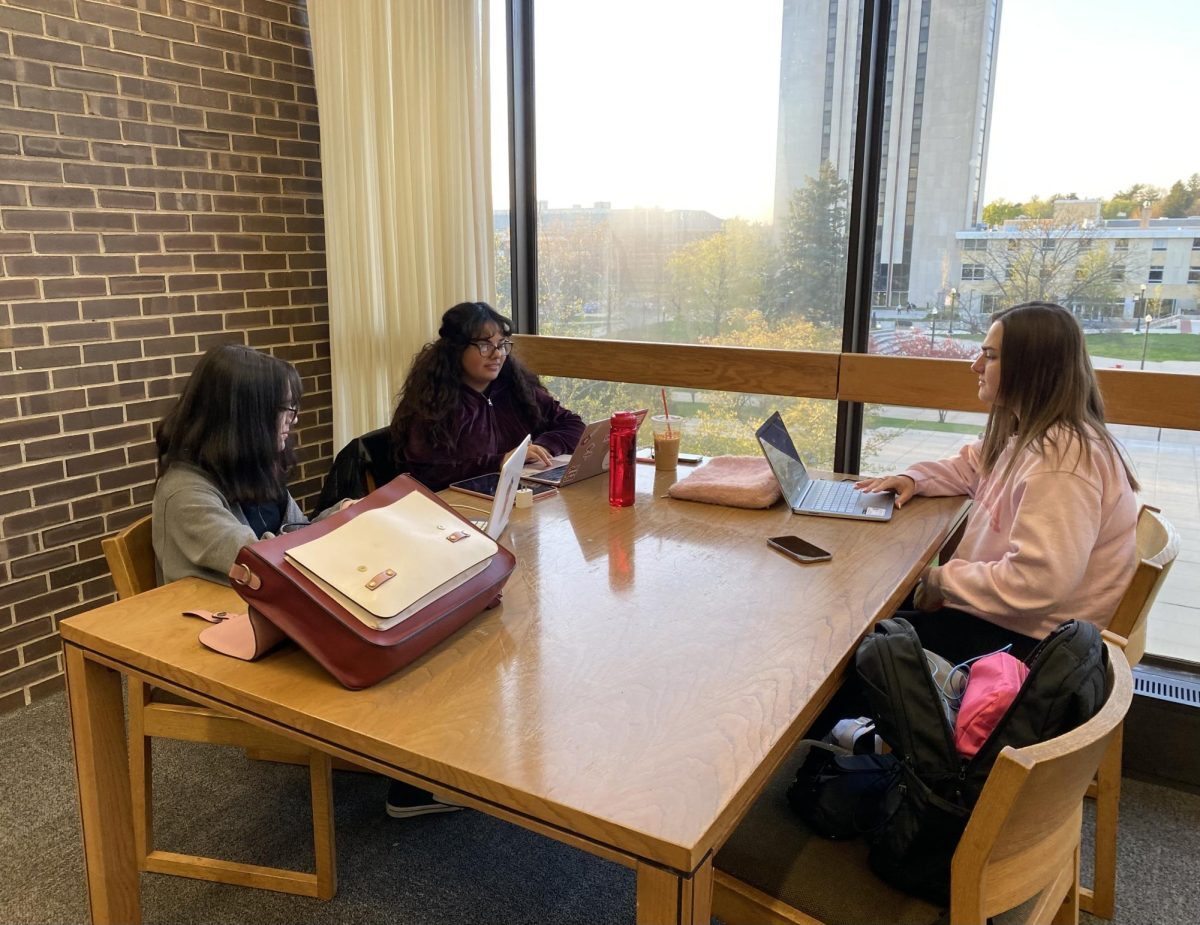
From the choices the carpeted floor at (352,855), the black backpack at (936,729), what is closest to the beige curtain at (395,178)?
the carpeted floor at (352,855)

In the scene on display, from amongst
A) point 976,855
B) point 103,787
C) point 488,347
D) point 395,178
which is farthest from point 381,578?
point 395,178

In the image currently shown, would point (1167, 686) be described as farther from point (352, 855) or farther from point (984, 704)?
point (352, 855)

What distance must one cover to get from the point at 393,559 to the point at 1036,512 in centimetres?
113

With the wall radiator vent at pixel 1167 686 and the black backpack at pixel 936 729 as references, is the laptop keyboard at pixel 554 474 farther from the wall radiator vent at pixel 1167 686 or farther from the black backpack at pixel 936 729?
the wall radiator vent at pixel 1167 686

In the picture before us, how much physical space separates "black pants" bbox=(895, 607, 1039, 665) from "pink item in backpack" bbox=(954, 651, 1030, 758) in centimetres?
50

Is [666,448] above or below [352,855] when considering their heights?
above

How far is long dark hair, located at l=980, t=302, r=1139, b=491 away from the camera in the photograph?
174cm

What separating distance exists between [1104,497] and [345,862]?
5.50ft

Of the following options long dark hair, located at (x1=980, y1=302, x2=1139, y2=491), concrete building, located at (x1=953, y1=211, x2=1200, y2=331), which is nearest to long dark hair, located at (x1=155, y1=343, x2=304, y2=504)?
long dark hair, located at (x1=980, y1=302, x2=1139, y2=491)

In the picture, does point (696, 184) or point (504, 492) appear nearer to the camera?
point (504, 492)

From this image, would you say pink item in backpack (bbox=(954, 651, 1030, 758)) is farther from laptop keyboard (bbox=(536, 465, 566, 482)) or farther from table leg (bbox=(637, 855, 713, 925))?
laptop keyboard (bbox=(536, 465, 566, 482))

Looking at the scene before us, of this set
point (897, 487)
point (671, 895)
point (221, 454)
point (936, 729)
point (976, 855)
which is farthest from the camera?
point (897, 487)

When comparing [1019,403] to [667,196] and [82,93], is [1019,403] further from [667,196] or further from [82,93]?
[82,93]

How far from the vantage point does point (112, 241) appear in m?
2.62
